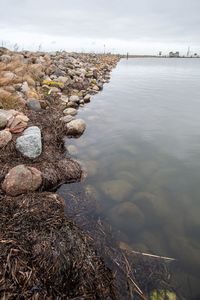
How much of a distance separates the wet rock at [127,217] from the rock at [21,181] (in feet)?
4.17

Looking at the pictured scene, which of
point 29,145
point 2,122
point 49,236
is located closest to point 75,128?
point 2,122

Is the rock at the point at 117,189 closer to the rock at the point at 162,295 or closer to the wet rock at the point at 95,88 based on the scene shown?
the rock at the point at 162,295

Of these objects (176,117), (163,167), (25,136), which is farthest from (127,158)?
(176,117)

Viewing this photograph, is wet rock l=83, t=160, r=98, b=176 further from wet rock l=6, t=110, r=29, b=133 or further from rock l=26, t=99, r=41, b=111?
rock l=26, t=99, r=41, b=111

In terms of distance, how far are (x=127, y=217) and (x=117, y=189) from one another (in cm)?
68

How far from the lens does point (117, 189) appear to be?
4.08 meters

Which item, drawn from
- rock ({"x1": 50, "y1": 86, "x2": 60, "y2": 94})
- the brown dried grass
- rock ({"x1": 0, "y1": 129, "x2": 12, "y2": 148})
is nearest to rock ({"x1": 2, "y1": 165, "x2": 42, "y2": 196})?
the brown dried grass

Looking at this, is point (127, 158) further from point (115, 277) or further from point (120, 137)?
point (115, 277)

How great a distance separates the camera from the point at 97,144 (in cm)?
602

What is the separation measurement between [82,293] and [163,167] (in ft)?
10.6

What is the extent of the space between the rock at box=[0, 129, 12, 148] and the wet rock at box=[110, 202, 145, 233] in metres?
2.31

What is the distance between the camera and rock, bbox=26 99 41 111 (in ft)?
21.4

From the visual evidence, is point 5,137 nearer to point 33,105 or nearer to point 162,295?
point 33,105

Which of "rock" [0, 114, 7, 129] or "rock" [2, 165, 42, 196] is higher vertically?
"rock" [0, 114, 7, 129]
